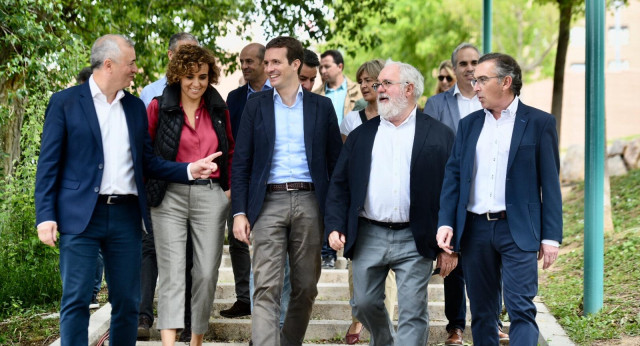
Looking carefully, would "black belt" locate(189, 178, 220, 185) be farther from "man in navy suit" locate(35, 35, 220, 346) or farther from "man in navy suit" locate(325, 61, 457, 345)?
"man in navy suit" locate(325, 61, 457, 345)

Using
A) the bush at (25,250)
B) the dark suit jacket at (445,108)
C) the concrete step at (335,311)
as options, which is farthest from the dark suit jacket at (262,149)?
the bush at (25,250)

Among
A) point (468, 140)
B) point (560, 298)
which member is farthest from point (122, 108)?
point (560, 298)

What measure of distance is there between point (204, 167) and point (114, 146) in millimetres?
633

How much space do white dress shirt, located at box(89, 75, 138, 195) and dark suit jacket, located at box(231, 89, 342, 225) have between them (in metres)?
0.84

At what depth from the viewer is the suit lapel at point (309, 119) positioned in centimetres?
646

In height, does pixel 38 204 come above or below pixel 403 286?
above

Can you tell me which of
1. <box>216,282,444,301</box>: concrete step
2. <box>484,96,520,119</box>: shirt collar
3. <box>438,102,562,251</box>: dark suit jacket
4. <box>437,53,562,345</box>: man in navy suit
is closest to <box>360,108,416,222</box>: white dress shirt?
<box>437,53,562,345</box>: man in navy suit

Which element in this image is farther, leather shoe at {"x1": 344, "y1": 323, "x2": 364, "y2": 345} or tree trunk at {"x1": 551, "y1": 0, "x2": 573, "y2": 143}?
tree trunk at {"x1": 551, "y1": 0, "x2": 573, "y2": 143}

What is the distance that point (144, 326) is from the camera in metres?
7.69

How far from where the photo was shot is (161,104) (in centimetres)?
660

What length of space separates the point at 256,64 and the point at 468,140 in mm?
2891

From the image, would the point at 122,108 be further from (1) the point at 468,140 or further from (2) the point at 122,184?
(1) the point at 468,140

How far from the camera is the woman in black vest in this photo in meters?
6.52

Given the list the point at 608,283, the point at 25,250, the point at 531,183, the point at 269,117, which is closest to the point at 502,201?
the point at 531,183
